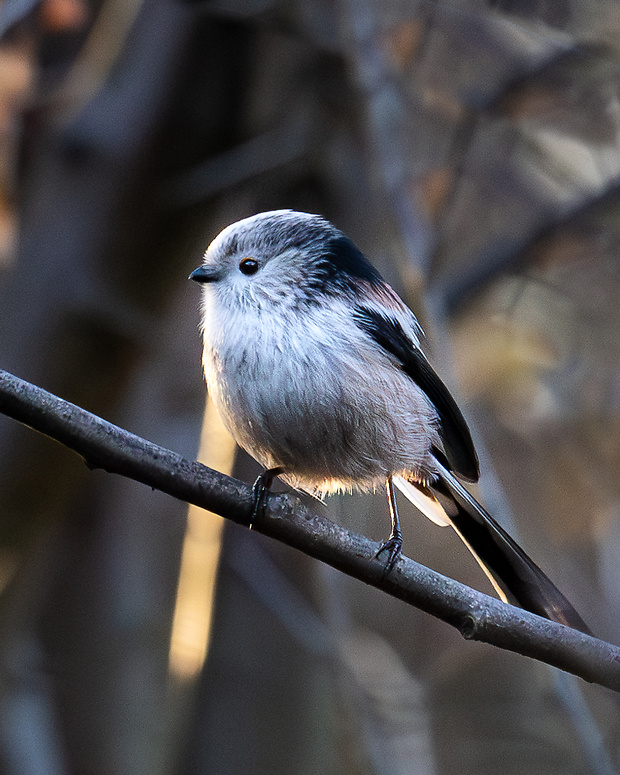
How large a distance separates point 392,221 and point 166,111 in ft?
3.05

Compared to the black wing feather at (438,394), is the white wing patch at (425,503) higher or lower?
lower

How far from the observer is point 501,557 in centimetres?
205

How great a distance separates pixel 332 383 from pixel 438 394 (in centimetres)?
49

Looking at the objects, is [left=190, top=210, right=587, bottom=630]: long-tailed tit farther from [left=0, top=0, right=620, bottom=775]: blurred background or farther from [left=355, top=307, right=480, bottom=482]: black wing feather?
[left=0, top=0, right=620, bottom=775]: blurred background

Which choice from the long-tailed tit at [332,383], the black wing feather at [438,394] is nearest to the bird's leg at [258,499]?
the long-tailed tit at [332,383]

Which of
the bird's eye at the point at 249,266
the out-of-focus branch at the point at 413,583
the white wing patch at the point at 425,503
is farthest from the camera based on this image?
the white wing patch at the point at 425,503

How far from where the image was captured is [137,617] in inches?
122

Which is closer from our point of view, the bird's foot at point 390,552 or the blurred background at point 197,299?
the bird's foot at point 390,552

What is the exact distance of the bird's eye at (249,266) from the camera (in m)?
2.05

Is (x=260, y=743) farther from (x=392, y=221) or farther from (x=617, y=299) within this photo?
(x=617, y=299)

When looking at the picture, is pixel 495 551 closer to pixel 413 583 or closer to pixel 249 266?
pixel 413 583

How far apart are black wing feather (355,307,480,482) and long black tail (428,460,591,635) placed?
0.08 m

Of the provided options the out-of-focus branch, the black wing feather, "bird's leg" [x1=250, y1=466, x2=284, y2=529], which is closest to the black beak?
the black wing feather

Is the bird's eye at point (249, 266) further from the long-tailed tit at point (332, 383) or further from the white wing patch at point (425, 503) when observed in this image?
the white wing patch at point (425, 503)
